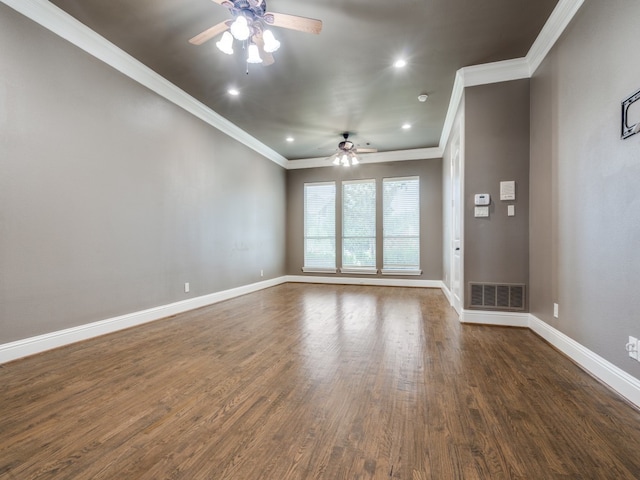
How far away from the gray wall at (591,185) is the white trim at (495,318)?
40 centimetres

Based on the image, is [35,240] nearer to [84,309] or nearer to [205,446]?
[84,309]

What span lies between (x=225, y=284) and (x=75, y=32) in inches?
145

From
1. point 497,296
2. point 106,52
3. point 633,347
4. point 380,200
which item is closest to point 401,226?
point 380,200

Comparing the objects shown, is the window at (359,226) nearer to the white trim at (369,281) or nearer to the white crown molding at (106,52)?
the white trim at (369,281)

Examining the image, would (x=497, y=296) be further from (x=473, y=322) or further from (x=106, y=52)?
(x=106, y=52)

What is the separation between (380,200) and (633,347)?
5.52 m

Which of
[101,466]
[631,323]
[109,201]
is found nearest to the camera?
[101,466]

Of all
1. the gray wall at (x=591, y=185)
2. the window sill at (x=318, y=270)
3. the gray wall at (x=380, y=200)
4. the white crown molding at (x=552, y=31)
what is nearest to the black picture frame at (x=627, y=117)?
the gray wall at (x=591, y=185)

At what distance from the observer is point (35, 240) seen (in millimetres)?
2602

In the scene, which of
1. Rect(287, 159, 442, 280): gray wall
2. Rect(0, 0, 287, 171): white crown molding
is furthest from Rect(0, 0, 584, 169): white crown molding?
Rect(287, 159, 442, 280): gray wall

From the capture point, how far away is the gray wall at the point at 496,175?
3518 millimetres

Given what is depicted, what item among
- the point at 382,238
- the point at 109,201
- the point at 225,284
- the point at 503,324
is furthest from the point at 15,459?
the point at 382,238

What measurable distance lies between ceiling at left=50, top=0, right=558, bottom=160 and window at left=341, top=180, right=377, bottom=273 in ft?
7.49

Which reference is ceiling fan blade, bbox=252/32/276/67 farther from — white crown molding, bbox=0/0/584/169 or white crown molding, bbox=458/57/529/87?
white crown molding, bbox=458/57/529/87
